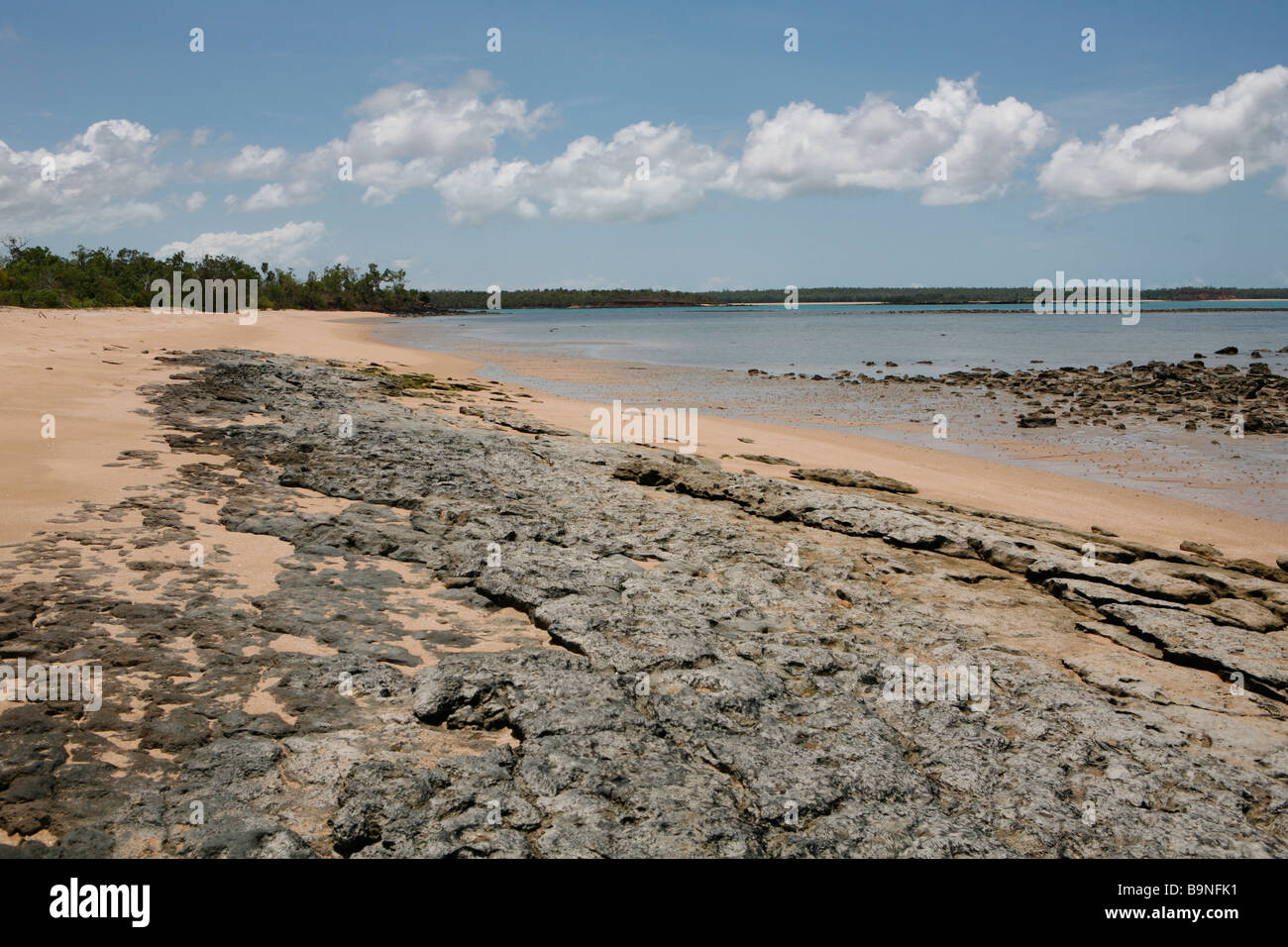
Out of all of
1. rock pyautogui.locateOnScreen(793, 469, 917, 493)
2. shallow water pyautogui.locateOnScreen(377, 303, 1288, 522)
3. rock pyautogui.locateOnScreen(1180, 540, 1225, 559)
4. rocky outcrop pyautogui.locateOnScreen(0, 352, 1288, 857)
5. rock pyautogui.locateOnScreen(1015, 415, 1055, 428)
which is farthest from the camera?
rock pyautogui.locateOnScreen(1015, 415, 1055, 428)

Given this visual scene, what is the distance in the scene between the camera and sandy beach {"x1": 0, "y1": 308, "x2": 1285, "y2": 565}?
23.7 ft

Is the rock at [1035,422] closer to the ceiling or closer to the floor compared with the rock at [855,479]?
closer to the ceiling

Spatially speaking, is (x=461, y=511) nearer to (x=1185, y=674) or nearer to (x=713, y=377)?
(x=1185, y=674)

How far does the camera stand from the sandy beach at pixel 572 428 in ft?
23.7

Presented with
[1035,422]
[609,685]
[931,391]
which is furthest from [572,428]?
[931,391]

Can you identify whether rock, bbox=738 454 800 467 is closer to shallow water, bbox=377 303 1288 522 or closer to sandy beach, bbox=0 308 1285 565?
sandy beach, bbox=0 308 1285 565

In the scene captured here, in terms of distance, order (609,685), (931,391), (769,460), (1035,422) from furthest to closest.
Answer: (931,391) → (1035,422) → (769,460) → (609,685)

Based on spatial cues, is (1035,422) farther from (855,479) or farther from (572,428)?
→ (572,428)

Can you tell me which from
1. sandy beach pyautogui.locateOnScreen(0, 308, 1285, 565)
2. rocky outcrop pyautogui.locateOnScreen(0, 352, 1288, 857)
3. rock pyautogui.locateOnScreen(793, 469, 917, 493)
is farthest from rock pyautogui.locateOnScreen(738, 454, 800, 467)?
rocky outcrop pyautogui.locateOnScreen(0, 352, 1288, 857)

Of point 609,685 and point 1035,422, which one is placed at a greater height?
point 1035,422

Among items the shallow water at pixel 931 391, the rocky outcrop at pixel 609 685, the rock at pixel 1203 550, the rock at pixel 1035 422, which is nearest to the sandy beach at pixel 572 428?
the rock at pixel 1203 550

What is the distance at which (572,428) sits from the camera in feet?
48.6

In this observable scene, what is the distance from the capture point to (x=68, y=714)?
3.67 metres

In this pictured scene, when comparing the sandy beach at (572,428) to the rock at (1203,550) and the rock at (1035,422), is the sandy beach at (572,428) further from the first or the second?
the rock at (1035,422)
